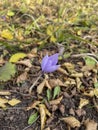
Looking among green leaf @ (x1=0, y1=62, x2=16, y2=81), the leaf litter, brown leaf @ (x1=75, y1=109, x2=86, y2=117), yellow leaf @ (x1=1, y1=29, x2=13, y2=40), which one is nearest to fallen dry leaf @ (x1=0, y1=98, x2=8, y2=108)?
the leaf litter

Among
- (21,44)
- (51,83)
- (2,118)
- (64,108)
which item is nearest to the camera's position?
(2,118)

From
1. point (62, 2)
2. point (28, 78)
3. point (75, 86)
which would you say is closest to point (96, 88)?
point (75, 86)

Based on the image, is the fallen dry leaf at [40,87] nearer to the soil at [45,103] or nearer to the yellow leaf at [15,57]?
the soil at [45,103]

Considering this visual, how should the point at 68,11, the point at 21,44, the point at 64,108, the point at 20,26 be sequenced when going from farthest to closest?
the point at 68,11 → the point at 20,26 → the point at 21,44 → the point at 64,108

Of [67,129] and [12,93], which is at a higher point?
[12,93]

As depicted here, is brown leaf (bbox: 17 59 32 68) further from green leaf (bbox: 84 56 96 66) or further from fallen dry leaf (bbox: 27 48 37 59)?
green leaf (bbox: 84 56 96 66)

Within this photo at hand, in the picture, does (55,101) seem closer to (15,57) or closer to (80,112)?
(80,112)

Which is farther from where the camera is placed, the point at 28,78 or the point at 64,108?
the point at 28,78

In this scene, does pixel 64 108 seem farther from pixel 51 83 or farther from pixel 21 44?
pixel 21 44

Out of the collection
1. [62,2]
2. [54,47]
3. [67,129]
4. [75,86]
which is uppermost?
[62,2]
